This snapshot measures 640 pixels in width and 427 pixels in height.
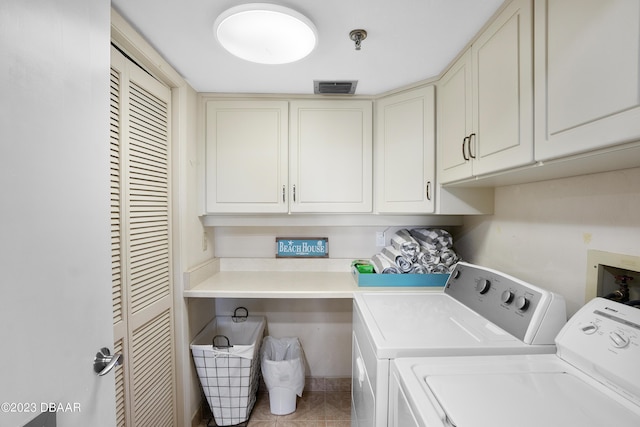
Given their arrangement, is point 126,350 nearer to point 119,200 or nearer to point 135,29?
point 119,200

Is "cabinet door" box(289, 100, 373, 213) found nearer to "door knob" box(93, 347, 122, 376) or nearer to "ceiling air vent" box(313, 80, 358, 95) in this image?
"ceiling air vent" box(313, 80, 358, 95)

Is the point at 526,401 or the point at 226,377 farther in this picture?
the point at 226,377

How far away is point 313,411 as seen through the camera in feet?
6.30

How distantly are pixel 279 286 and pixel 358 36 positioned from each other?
4.86 feet

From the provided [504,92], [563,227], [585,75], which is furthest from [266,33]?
[563,227]

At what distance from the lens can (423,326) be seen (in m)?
1.14

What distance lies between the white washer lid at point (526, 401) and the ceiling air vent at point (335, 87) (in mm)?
1570

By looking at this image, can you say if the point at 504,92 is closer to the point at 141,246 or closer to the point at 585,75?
the point at 585,75

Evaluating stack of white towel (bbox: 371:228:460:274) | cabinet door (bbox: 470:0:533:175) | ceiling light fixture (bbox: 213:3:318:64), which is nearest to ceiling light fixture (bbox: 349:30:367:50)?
ceiling light fixture (bbox: 213:3:318:64)

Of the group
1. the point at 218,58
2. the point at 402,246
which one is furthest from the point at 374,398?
the point at 218,58

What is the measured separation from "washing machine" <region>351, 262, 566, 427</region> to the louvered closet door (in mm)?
1079

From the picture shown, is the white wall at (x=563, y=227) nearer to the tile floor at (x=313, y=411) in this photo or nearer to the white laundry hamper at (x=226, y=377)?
the tile floor at (x=313, y=411)

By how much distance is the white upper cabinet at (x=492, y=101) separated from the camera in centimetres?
92

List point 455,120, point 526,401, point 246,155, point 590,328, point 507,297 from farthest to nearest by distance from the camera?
point 246,155 < point 455,120 < point 507,297 < point 590,328 < point 526,401
